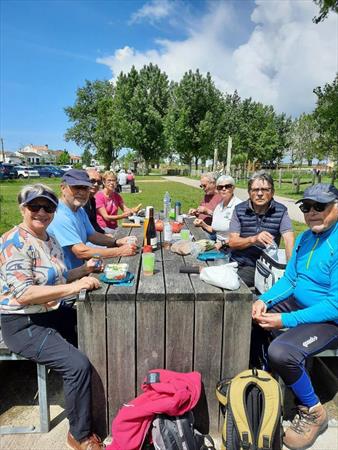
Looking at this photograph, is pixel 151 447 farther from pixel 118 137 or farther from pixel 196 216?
pixel 118 137

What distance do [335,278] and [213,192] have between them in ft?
12.2

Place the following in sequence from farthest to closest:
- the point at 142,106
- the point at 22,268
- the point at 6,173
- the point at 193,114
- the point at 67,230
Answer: the point at 142,106
the point at 193,114
the point at 6,173
the point at 67,230
the point at 22,268

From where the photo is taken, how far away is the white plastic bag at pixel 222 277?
83.0 inches

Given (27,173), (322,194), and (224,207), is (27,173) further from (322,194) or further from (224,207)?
(322,194)

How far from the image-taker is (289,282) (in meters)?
2.56

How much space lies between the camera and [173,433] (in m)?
1.85

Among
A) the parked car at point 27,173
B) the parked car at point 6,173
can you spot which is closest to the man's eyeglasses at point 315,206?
the parked car at point 6,173

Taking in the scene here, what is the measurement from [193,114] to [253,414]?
33685mm

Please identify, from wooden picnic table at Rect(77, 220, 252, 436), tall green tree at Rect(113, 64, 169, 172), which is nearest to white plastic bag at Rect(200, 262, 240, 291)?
wooden picnic table at Rect(77, 220, 252, 436)

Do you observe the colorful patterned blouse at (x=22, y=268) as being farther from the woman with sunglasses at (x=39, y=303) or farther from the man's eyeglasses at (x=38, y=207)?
the man's eyeglasses at (x=38, y=207)

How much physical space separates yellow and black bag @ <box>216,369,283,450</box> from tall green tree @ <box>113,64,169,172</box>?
37.6 m

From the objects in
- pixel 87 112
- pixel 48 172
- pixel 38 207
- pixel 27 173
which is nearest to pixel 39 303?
pixel 38 207

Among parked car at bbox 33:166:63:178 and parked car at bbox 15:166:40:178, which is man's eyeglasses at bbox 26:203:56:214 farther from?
parked car at bbox 33:166:63:178

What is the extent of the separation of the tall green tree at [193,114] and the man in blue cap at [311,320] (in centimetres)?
3159
